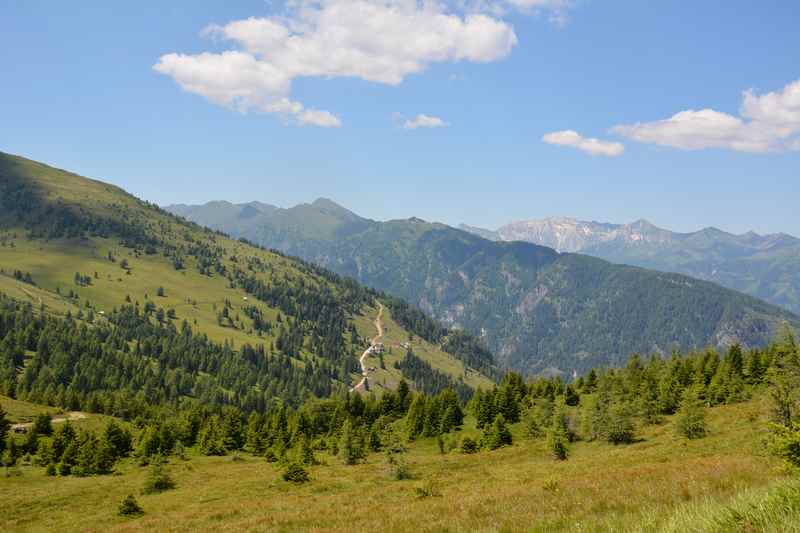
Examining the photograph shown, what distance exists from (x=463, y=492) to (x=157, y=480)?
43336 millimetres

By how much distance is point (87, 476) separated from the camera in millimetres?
66375

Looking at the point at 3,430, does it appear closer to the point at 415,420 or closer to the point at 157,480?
the point at 157,480

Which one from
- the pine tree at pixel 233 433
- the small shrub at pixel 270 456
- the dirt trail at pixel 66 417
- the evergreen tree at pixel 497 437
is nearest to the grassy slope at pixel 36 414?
the dirt trail at pixel 66 417

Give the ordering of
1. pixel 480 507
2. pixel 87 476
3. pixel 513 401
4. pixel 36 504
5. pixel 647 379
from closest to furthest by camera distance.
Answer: pixel 480 507
pixel 36 504
pixel 87 476
pixel 647 379
pixel 513 401

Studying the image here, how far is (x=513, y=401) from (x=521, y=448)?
30275 mm

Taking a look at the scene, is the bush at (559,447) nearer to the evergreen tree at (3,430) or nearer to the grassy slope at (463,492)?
the grassy slope at (463,492)

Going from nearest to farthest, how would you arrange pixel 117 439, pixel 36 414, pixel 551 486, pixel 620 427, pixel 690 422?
pixel 551 486, pixel 690 422, pixel 620 427, pixel 117 439, pixel 36 414

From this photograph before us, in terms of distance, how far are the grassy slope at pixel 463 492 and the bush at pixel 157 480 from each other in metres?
2.35

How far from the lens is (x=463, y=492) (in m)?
29.5

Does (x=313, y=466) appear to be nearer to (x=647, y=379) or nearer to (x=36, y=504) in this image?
(x=36, y=504)

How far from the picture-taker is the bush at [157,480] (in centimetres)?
5584

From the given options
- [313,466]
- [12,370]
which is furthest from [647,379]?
[12,370]

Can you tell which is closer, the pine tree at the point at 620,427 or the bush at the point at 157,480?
the bush at the point at 157,480

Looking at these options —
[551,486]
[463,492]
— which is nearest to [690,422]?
[463,492]
